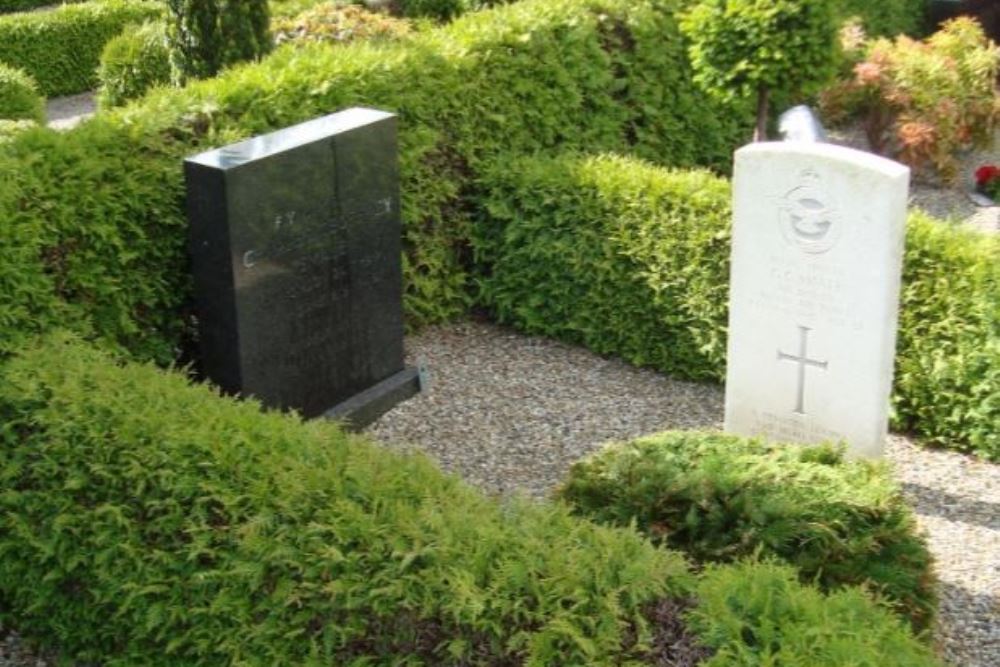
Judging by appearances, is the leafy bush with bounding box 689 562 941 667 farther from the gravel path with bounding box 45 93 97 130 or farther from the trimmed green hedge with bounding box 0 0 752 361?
the gravel path with bounding box 45 93 97 130

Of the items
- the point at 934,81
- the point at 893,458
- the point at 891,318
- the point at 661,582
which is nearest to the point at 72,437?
the point at 661,582

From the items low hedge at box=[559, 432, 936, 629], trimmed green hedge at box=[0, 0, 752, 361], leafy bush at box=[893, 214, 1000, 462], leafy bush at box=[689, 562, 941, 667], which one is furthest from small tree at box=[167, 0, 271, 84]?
leafy bush at box=[689, 562, 941, 667]

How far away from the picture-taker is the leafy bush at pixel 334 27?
1255cm

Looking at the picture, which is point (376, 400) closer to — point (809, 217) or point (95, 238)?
point (95, 238)

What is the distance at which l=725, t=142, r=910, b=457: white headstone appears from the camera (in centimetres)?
652

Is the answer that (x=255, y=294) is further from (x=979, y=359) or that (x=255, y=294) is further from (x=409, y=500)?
(x=979, y=359)

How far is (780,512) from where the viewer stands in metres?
5.62

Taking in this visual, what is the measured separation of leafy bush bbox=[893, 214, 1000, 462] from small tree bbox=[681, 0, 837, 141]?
2.36m

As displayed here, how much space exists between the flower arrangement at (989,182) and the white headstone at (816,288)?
612cm

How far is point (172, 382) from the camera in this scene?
5.98 m

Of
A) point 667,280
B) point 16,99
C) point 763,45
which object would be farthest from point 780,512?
point 16,99

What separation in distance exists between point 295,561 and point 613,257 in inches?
178

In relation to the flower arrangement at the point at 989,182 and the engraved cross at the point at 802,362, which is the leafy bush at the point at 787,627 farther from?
the flower arrangement at the point at 989,182

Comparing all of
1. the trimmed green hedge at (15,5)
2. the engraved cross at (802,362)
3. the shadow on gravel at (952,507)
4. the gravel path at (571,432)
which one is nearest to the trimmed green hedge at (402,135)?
the gravel path at (571,432)
